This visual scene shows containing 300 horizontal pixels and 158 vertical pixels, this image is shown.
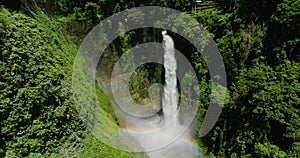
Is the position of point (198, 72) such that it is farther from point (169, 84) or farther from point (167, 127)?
point (167, 127)

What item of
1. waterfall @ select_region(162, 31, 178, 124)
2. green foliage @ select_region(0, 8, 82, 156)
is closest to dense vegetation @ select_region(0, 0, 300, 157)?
green foliage @ select_region(0, 8, 82, 156)

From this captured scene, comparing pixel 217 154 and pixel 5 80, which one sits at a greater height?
pixel 5 80

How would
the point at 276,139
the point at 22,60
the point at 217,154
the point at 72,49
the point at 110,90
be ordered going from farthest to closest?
the point at 110,90 → the point at 72,49 → the point at 217,154 → the point at 276,139 → the point at 22,60

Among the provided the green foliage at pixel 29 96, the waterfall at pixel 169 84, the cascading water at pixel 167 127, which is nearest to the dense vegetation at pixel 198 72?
the green foliage at pixel 29 96

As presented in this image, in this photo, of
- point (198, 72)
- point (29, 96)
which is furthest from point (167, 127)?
point (29, 96)

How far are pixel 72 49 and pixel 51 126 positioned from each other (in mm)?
6734

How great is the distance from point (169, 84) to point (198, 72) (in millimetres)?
2684

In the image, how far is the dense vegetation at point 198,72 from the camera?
861cm

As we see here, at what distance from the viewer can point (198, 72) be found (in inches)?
581

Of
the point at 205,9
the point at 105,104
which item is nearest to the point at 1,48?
the point at 105,104

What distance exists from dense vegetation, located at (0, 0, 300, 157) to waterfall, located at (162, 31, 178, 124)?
3.17ft

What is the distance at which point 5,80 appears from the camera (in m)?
8.40

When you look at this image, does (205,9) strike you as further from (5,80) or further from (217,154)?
(5,80)

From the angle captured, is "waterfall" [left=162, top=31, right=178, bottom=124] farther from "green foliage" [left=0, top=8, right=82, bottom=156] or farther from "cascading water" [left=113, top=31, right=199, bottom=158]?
"green foliage" [left=0, top=8, right=82, bottom=156]
